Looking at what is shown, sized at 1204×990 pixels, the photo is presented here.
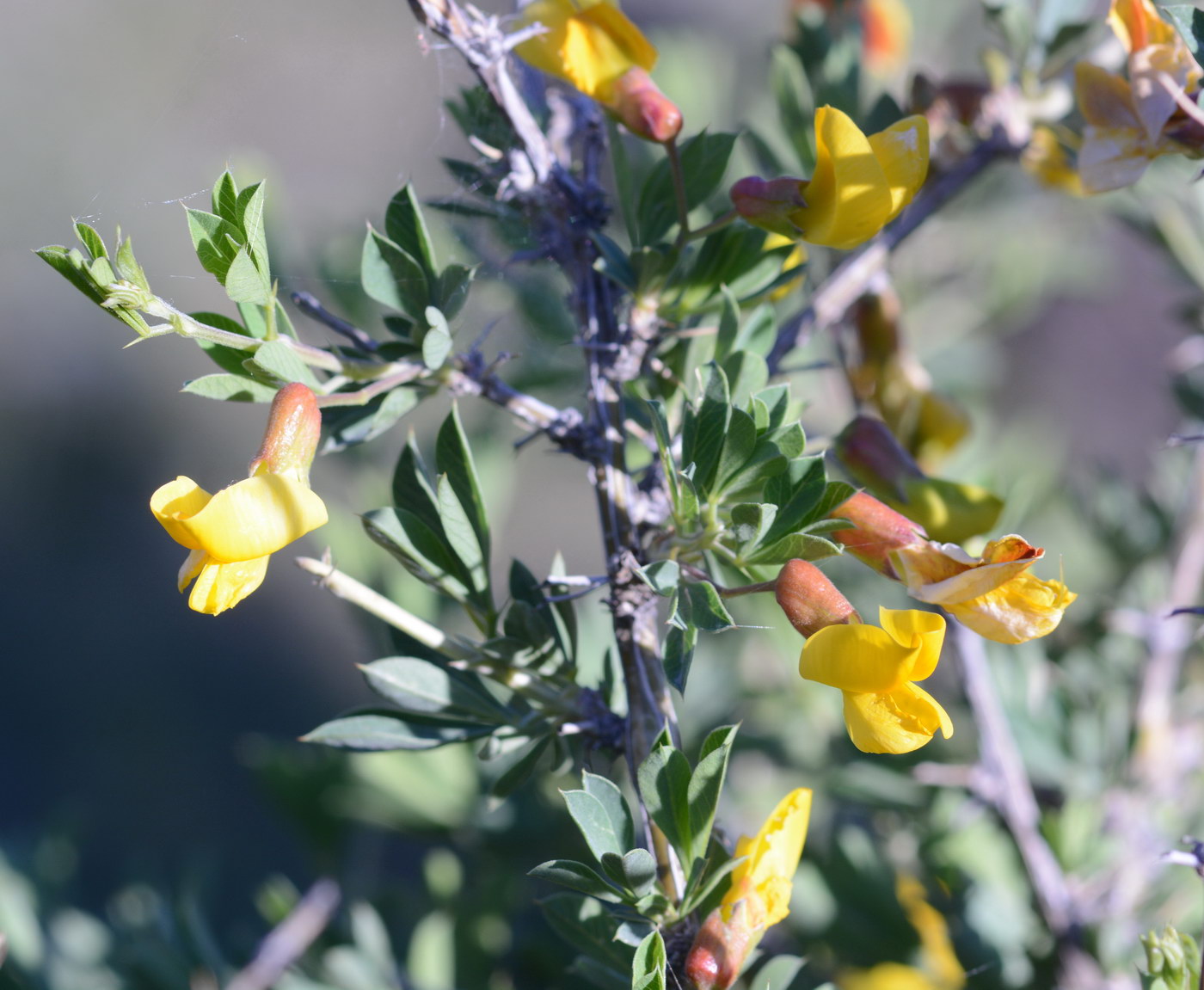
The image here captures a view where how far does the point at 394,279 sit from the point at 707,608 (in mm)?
221

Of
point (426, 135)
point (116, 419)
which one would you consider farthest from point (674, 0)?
point (426, 135)

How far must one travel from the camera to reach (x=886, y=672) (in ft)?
1.21

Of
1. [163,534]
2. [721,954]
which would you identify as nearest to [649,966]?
[721,954]

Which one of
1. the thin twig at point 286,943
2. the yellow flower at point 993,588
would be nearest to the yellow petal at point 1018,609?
the yellow flower at point 993,588

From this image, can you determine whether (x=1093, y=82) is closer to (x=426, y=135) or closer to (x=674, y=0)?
(x=426, y=135)

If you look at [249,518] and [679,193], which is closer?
[249,518]

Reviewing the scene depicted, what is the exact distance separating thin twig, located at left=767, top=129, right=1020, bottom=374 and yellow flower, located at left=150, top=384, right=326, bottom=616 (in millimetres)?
280

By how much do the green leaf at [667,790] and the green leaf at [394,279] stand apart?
23cm

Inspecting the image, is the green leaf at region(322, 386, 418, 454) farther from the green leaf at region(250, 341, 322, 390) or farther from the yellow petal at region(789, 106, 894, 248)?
the yellow petal at region(789, 106, 894, 248)

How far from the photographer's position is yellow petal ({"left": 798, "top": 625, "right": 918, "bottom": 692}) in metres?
0.37

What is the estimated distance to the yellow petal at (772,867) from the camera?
427 millimetres

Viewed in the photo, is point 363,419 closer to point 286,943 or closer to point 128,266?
point 128,266

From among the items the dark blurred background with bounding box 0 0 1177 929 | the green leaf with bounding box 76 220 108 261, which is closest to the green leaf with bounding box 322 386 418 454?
the green leaf with bounding box 76 220 108 261

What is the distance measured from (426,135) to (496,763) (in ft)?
1.74
